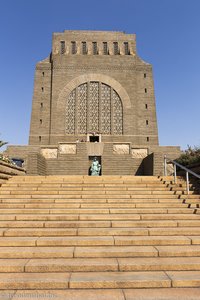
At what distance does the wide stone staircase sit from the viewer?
3.48m

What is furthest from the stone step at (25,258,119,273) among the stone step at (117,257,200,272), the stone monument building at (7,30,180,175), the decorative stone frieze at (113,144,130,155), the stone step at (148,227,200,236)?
the stone monument building at (7,30,180,175)

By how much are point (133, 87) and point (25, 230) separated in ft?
91.8

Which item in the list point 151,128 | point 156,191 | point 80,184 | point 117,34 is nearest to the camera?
point 156,191

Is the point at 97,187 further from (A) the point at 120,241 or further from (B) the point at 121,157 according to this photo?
(B) the point at 121,157

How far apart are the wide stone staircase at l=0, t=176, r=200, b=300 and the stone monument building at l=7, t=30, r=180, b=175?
→ 68.1 ft

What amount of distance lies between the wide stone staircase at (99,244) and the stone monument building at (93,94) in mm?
20752

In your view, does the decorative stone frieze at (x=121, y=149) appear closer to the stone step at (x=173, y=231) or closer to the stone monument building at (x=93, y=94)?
the stone monument building at (x=93, y=94)

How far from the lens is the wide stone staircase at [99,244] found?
11.4 ft

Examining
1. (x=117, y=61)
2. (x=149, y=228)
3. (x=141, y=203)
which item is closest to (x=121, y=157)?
(x=141, y=203)

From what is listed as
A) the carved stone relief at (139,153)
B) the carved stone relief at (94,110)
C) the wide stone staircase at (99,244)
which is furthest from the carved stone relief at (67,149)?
the carved stone relief at (94,110)

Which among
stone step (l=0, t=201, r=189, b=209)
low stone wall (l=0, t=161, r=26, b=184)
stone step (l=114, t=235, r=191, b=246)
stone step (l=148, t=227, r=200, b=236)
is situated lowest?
stone step (l=114, t=235, r=191, b=246)

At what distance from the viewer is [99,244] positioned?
15.8 ft

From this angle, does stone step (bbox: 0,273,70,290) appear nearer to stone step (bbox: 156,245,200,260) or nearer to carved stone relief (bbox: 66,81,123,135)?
stone step (bbox: 156,245,200,260)

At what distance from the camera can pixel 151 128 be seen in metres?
30.5
